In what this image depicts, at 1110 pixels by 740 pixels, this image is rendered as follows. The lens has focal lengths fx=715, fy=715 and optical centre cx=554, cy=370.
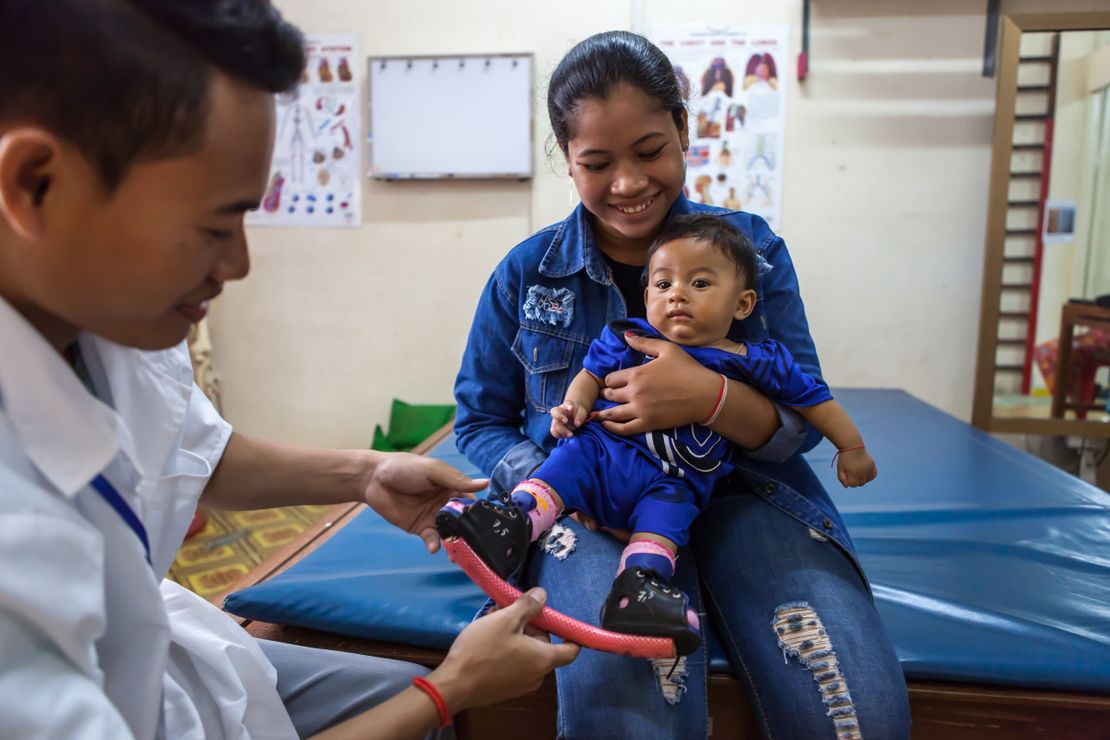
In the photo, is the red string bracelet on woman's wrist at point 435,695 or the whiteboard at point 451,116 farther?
the whiteboard at point 451,116

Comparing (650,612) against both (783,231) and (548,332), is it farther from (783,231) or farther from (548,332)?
(783,231)

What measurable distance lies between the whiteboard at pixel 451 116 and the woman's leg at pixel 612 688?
90.1 inches

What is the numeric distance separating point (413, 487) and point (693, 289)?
0.55 metres

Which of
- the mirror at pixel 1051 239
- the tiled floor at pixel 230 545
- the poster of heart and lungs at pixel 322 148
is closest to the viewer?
the tiled floor at pixel 230 545

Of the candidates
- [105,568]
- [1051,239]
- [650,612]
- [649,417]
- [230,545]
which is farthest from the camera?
[1051,239]

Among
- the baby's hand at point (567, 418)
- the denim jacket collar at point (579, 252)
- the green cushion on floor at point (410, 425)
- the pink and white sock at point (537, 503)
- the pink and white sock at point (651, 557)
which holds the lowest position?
the green cushion on floor at point (410, 425)

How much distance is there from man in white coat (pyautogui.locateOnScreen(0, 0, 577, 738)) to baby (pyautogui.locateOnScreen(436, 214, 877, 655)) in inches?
14.2

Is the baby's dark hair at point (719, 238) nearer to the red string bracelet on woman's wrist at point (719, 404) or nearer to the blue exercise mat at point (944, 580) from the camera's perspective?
the red string bracelet on woman's wrist at point (719, 404)

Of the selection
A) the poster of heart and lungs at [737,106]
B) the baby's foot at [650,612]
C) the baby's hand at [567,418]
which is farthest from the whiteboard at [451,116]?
the baby's foot at [650,612]

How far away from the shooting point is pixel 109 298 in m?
0.59

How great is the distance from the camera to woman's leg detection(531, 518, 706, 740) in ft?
3.02

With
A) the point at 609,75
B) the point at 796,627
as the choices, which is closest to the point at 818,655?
the point at 796,627

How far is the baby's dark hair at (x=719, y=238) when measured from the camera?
46.6 inches

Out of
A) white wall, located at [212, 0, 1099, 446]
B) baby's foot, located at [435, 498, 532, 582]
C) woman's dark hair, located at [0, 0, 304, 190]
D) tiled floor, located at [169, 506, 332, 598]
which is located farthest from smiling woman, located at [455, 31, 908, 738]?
white wall, located at [212, 0, 1099, 446]
